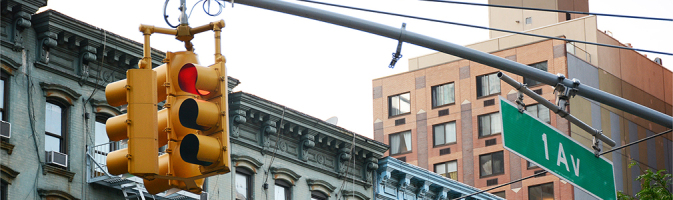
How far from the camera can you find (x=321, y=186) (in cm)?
3419

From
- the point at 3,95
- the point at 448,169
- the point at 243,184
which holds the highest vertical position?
the point at 448,169

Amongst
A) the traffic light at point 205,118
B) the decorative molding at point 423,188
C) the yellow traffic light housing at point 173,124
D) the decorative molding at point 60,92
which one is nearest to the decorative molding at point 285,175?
the decorative molding at point 423,188

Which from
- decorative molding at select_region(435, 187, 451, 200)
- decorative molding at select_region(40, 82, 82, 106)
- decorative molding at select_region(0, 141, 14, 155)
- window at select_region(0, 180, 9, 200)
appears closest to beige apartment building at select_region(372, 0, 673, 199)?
decorative molding at select_region(435, 187, 451, 200)

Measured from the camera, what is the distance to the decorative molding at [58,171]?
24.7 meters

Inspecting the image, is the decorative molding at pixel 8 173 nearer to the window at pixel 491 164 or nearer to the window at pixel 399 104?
the window at pixel 491 164

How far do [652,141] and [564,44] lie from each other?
13437 mm

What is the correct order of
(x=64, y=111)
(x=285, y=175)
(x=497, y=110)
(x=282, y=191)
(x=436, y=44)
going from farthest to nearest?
(x=497, y=110) → (x=282, y=191) → (x=285, y=175) → (x=64, y=111) → (x=436, y=44)

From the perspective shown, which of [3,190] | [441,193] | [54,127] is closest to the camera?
[3,190]

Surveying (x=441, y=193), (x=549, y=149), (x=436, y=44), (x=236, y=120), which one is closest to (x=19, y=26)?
(x=236, y=120)

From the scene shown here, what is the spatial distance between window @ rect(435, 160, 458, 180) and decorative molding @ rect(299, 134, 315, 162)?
1321 inches

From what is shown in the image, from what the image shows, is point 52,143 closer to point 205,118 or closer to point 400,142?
point 205,118

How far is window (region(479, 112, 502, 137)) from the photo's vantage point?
6494 centimetres

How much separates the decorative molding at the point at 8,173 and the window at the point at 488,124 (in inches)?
1767

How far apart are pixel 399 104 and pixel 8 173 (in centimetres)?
4771
